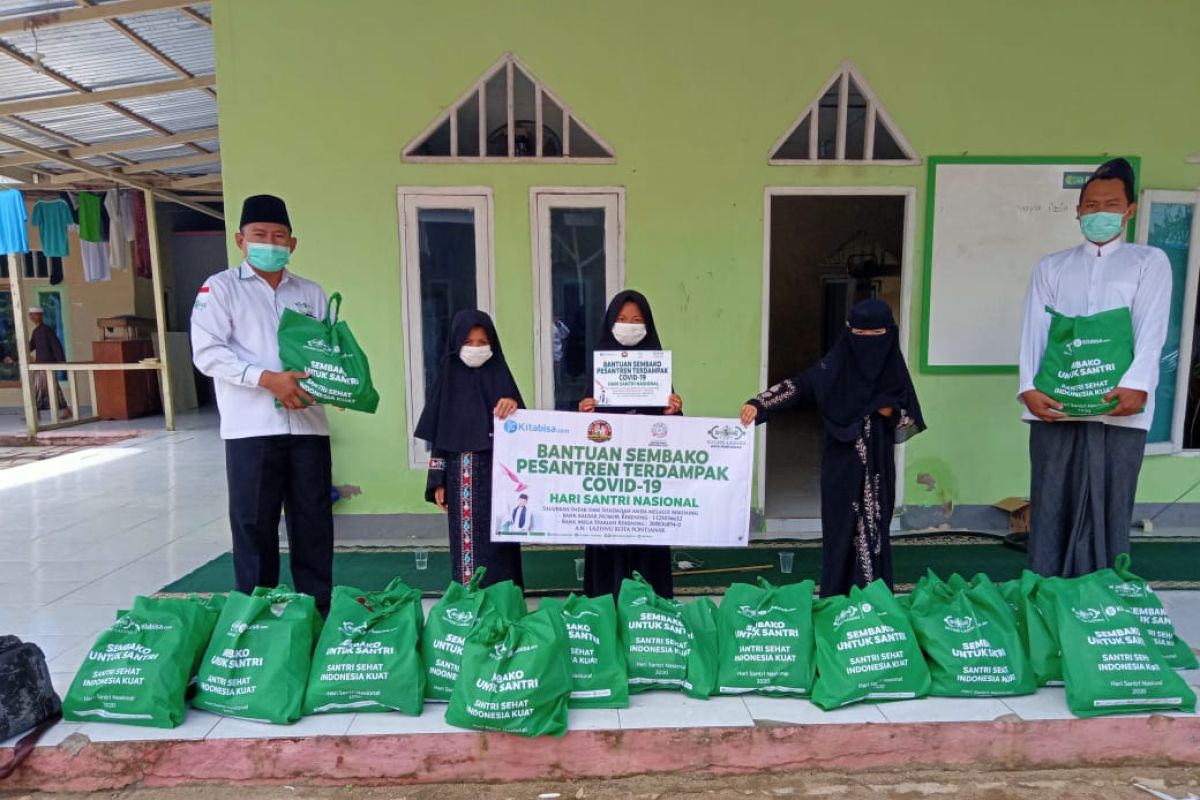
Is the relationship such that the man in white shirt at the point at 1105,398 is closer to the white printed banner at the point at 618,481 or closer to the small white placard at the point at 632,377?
the white printed banner at the point at 618,481

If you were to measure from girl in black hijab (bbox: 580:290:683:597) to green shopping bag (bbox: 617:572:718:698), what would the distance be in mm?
472

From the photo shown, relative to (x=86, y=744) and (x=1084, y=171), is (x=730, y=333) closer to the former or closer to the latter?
(x=1084, y=171)

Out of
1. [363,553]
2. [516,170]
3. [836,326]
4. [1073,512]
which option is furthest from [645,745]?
[836,326]

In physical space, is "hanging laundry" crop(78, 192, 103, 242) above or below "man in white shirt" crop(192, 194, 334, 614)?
above

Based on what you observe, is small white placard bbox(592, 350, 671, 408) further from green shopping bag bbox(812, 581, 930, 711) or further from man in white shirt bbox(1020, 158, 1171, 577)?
man in white shirt bbox(1020, 158, 1171, 577)

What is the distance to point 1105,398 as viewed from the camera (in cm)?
285

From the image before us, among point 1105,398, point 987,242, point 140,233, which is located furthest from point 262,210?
point 140,233

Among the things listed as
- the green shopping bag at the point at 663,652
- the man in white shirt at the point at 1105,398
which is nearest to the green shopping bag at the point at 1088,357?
the man in white shirt at the point at 1105,398

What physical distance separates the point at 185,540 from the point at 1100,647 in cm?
502

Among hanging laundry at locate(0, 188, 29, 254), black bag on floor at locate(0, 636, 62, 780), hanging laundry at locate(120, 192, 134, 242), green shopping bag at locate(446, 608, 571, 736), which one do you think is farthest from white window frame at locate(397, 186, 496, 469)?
hanging laundry at locate(120, 192, 134, 242)

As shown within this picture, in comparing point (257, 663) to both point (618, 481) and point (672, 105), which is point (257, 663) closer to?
point (618, 481)

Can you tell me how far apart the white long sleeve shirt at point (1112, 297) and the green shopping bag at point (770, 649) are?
4.92ft

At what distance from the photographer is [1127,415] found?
9.65 ft

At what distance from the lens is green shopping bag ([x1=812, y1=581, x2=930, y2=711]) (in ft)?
7.96
